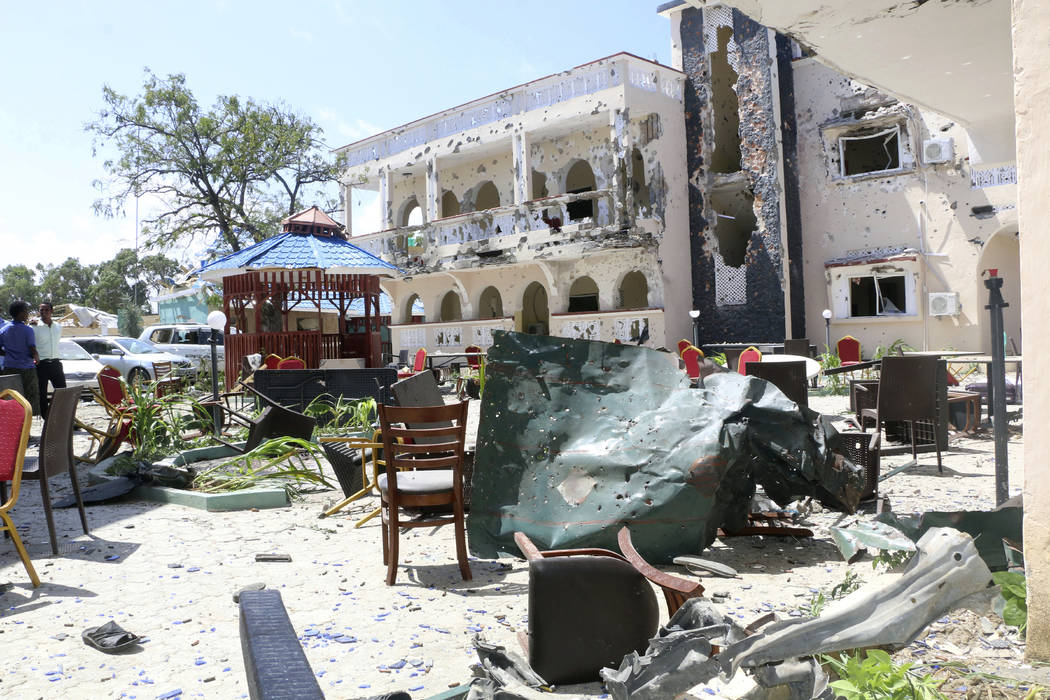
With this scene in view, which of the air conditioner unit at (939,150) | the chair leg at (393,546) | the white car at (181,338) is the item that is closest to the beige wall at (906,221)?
the air conditioner unit at (939,150)

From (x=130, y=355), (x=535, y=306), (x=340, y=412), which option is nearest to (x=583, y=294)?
(x=535, y=306)

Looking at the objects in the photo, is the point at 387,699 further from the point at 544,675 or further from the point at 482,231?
the point at 482,231

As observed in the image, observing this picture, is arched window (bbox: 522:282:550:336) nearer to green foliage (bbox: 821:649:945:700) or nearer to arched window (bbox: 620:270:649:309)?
arched window (bbox: 620:270:649:309)

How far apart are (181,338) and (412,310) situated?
22.2ft

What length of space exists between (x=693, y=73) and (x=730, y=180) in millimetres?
2734

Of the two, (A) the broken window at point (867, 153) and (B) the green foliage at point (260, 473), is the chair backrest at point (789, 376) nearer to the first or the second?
(B) the green foliage at point (260, 473)

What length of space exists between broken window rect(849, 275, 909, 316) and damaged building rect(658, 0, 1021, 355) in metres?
0.03

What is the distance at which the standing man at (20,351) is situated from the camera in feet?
28.2

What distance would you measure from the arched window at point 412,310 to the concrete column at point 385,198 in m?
2.34

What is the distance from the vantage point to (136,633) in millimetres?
3100

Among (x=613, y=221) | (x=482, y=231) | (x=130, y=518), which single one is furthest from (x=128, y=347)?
(x=130, y=518)

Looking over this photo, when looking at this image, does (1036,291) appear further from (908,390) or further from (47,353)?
(47,353)

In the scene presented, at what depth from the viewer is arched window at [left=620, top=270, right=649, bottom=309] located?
69.2 feet

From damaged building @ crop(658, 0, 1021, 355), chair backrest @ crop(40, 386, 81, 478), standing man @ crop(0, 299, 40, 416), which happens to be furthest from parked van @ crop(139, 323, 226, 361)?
chair backrest @ crop(40, 386, 81, 478)
